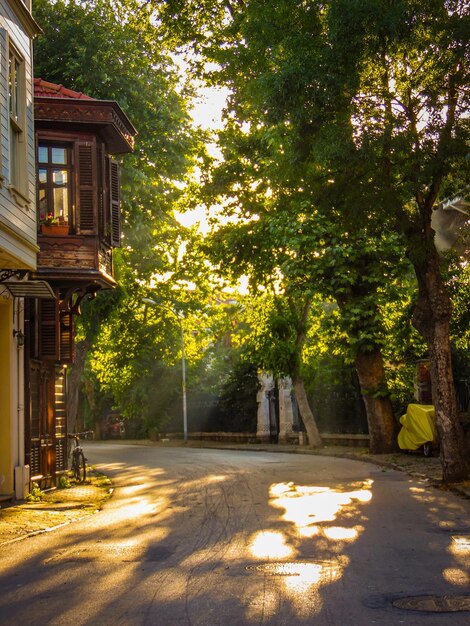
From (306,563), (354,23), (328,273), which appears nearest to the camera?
(306,563)

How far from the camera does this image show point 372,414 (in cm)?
2919

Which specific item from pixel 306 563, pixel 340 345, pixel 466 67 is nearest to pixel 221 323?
pixel 340 345

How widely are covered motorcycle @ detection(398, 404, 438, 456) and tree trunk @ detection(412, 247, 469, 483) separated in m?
8.70

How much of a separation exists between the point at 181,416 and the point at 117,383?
10327 mm

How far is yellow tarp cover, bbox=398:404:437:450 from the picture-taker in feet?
87.1

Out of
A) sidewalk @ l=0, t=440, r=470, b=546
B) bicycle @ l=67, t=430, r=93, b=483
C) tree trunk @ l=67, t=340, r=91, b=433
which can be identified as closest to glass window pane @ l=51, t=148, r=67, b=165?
bicycle @ l=67, t=430, r=93, b=483

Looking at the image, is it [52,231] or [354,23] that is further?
[52,231]

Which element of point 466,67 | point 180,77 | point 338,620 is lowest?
point 338,620

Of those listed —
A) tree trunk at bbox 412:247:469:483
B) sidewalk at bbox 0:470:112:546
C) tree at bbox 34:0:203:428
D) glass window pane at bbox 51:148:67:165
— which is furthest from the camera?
tree at bbox 34:0:203:428

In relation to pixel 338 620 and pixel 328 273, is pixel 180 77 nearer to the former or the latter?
pixel 328 273

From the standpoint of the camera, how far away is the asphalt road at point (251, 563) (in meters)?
6.57

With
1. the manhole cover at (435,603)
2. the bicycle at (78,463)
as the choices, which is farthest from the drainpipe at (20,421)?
the manhole cover at (435,603)

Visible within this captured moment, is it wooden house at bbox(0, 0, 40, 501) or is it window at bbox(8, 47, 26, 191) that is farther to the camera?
window at bbox(8, 47, 26, 191)

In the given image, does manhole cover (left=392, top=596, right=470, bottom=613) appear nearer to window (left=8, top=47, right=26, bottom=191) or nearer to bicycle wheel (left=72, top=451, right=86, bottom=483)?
window (left=8, top=47, right=26, bottom=191)
